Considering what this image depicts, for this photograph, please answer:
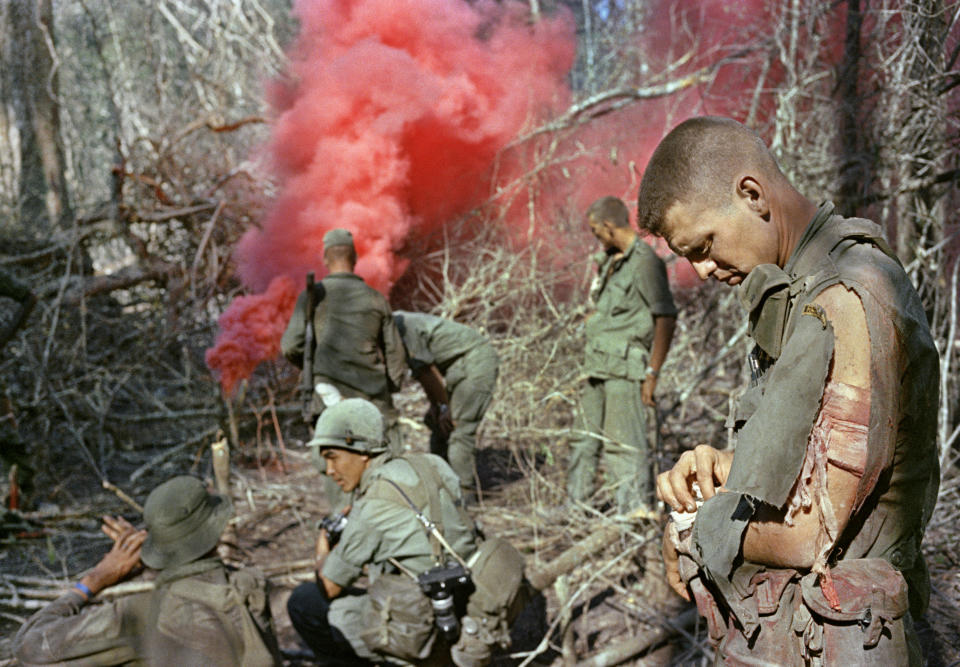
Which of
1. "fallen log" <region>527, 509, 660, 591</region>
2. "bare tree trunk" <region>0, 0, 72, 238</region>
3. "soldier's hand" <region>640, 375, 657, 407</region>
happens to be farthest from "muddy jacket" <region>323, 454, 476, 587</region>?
"bare tree trunk" <region>0, 0, 72, 238</region>

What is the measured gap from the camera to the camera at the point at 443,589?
3004mm

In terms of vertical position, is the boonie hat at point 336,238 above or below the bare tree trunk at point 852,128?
below

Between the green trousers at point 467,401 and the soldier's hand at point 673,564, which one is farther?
the green trousers at point 467,401

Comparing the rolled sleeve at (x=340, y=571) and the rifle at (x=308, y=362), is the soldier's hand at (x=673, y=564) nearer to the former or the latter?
the rolled sleeve at (x=340, y=571)

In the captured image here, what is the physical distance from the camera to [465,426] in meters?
5.41

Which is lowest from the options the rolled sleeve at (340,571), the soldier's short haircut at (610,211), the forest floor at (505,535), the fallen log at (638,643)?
the forest floor at (505,535)

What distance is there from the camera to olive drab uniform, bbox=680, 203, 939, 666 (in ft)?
4.21

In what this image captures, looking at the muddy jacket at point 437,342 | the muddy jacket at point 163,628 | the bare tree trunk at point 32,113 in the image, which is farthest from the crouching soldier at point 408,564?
the bare tree trunk at point 32,113

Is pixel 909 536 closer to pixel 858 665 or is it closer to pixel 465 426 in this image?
pixel 858 665

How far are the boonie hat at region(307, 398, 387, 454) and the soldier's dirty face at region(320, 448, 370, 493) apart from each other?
27 millimetres

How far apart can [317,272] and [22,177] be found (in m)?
5.37

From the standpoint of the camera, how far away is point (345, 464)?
330cm

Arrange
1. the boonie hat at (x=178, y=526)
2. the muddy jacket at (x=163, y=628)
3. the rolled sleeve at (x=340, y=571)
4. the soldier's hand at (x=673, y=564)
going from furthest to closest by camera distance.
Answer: the rolled sleeve at (x=340, y=571) → the boonie hat at (x=178, y=526) → the muddy jacket at (x=163, y=628) → the soldier's hand at (x=673, y=564)

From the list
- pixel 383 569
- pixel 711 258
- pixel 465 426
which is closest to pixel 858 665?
pixel 711 258
